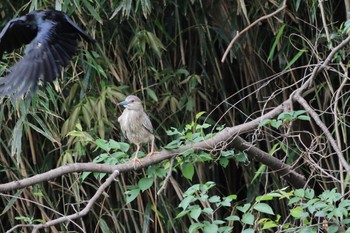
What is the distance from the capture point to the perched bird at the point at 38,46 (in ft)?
10.3

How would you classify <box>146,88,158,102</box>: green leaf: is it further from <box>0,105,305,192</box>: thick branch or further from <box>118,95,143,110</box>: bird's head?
<box>0,105,305,192</box>: thick branch

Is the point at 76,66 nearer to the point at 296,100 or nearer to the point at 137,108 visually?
the point at 137,108

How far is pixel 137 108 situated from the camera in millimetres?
3701

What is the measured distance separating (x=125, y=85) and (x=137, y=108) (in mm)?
537

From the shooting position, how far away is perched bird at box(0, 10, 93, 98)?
3.14 metres

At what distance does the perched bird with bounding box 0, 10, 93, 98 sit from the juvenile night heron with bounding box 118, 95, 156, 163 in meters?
0.34

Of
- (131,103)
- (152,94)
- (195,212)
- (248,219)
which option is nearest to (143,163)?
(195,212)

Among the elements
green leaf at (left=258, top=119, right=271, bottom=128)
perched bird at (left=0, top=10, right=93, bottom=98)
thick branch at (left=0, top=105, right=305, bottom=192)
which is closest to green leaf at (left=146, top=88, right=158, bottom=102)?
perched bird at (left=0, top=10, right=93, bottom=98)

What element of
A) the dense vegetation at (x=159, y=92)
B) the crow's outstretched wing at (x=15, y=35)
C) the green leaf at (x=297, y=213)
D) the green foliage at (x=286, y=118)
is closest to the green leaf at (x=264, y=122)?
the green foliage at (x=286, y=118)

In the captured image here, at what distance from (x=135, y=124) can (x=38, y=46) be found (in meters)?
0.55

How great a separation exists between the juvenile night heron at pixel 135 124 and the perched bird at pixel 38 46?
0.34 metres

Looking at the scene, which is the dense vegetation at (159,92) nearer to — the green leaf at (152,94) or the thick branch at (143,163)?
the green leaf at (152,94)

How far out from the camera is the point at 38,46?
10.9 feet

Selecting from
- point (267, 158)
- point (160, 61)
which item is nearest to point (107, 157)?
point (267, 158)
